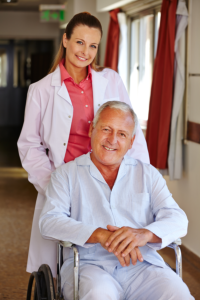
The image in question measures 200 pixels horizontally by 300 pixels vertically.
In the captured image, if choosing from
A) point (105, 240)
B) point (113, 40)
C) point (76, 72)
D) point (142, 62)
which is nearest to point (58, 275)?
point (105, 240)

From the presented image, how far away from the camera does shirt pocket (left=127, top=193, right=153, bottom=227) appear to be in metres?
1.89

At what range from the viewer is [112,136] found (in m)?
1.92

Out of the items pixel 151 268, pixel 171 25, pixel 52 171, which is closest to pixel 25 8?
pixel 171 25

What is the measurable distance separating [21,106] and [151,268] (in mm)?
12167

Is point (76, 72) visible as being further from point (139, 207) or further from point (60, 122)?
point (139, 207)

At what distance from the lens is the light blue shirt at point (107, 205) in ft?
5.85

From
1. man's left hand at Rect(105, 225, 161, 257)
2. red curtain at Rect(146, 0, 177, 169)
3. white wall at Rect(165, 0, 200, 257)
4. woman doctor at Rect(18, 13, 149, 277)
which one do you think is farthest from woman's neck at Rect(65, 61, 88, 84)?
red curtain at Rect(146, 0, 177, 169)

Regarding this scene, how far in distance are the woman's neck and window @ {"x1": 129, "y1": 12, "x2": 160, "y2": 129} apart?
108 inches

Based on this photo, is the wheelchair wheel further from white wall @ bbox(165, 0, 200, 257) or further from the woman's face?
white wall @ bbox(165, 0, 200, 257)

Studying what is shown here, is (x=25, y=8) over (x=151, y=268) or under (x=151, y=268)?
over

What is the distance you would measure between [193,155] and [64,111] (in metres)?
1.79

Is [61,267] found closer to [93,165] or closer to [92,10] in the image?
[93,165]

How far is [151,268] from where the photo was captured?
1.78m

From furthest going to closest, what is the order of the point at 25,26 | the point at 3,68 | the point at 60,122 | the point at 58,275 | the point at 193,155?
the point at 3,68 < the point at 25,26 < the point at 193,155 < the point at 60,122 < the point at 58,275
